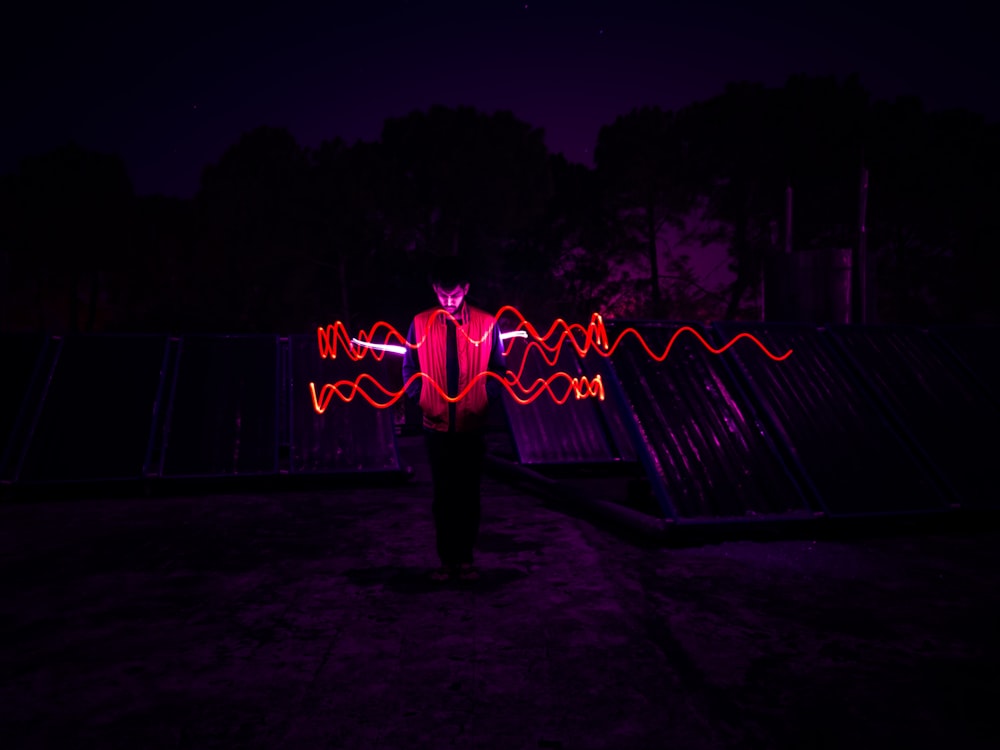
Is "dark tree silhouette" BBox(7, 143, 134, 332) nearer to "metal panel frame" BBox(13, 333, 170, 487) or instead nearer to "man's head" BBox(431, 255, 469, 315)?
"metal panel frame" BBox(13, 333, 170, 487)

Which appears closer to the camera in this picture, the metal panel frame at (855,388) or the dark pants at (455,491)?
the dark pants at (455,491)

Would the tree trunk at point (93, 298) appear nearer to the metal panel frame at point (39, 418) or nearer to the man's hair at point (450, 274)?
the metal panel frame at point (39, 418)

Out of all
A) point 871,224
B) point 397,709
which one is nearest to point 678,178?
point 871,224

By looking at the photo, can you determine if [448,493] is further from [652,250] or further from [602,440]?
[652,250]

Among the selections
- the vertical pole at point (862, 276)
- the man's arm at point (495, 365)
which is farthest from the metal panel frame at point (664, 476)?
the vertical pole at point (862, 276)

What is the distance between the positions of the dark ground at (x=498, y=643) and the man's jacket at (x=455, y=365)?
1228mm

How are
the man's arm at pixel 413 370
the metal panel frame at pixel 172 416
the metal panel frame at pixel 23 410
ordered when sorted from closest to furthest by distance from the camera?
1. the man's arm at pixel 413 370
2. the metal panel frame at pixel 23 410
3. the metal panel frame at pixel 172 416

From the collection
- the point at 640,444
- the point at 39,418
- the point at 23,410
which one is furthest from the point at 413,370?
the point at 23,410

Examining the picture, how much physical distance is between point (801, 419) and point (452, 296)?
155 inches

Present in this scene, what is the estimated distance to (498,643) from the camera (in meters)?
4.00

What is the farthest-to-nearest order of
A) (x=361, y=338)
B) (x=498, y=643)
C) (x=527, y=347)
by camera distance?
(x=527, y=347) < (x=361, y=338) < (x=498, y=643)

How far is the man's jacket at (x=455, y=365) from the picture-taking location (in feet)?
17.1

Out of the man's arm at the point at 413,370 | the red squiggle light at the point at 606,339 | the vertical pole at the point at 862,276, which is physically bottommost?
the man's arm at the point at 413,370

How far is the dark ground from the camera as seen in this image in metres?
3.04
